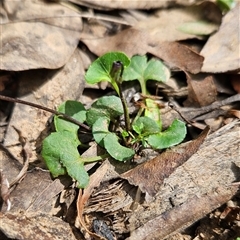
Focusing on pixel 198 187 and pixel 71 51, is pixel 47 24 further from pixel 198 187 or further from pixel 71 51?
pixel 198 187

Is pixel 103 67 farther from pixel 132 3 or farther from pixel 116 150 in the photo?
pixel 132 3

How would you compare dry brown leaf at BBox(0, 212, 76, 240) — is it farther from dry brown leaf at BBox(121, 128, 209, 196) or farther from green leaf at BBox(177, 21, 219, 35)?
green leaf at BBox(177, 21, 219, 35)

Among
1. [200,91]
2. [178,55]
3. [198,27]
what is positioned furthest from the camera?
[198,27]

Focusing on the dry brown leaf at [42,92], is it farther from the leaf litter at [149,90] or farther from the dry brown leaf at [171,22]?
the dry brown leaf at [171,22]

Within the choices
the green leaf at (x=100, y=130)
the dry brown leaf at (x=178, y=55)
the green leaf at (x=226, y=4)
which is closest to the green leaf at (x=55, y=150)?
the green leaf at (x=100, y=130)

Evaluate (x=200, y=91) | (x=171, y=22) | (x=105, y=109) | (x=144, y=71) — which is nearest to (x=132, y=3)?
(x=171, y=22)

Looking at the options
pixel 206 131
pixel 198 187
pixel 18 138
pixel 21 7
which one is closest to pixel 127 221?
pixel 198 187

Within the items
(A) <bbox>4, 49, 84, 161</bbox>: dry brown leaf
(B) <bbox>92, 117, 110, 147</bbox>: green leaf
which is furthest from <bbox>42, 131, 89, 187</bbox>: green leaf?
(A) <bbox>4, 49, 84, 161</bbox>: dry brown leaf
